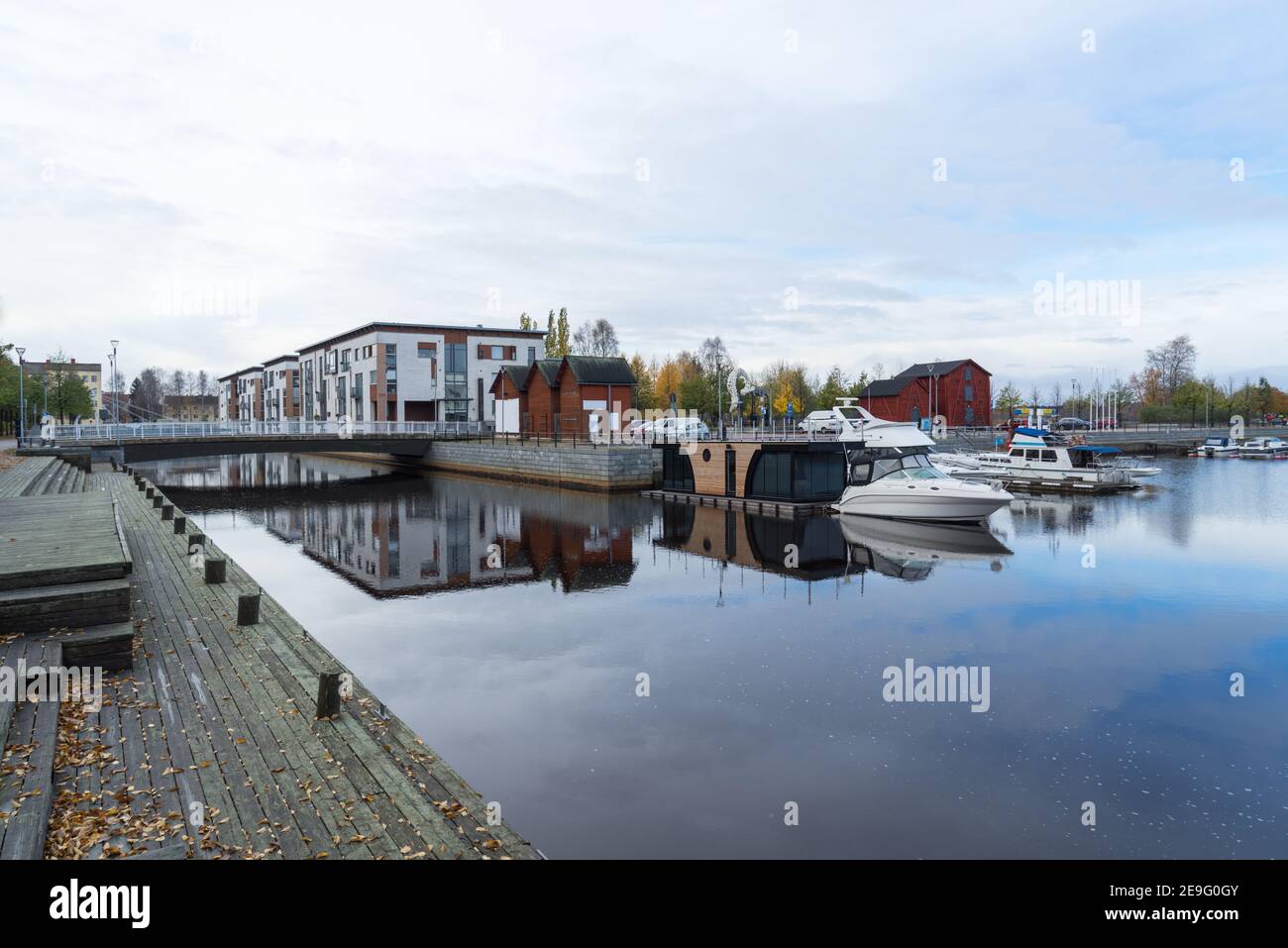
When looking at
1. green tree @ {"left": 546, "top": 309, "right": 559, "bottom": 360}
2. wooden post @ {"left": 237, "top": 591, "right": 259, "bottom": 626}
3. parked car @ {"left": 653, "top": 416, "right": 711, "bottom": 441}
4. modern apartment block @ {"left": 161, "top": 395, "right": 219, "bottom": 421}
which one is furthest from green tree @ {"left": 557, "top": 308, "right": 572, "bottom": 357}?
modern apartment block @ {"left": 161, "top": 395, "right": 219, "bottom": 421}

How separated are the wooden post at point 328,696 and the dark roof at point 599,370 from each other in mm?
51681

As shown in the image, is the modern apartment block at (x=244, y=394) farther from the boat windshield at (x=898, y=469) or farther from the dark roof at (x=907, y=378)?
the boat windshield at (x=898, y=469)

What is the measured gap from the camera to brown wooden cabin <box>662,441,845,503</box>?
3631 cm

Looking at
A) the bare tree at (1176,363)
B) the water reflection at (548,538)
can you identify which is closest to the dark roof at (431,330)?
the water reflection at (548,538)

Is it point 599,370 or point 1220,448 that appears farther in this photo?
point 1220,448

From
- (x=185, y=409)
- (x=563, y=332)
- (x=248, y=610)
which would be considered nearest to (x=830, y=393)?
(x=563, y=332)

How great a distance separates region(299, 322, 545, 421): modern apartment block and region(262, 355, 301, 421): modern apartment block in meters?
35.0

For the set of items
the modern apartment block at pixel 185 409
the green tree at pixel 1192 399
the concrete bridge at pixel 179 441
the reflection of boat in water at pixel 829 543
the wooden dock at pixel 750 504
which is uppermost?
the modern apartment block at pixel 185 409

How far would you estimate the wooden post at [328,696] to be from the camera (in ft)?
27.7

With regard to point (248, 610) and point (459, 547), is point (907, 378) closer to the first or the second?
point (459, 547)

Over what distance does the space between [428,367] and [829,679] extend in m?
73.0

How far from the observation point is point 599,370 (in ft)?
199
